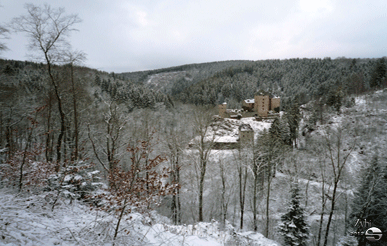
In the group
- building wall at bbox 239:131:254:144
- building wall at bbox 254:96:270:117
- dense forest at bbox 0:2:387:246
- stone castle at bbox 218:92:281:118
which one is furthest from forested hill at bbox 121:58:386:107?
building wall at bbox 239:131:254:144

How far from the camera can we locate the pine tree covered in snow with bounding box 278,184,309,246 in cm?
1115

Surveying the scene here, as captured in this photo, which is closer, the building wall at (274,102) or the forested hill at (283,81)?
the building wall at (274,102)

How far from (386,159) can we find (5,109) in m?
34.2

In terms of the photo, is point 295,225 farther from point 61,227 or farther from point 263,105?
point 263,105

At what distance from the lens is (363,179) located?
46.2 ft

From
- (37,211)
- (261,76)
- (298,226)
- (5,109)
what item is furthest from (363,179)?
(261,76)

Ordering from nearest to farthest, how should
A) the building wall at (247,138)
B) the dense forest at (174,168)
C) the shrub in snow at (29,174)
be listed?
1. the dense forest at (174,168)
2. the shrub in snow at (29,174)
3. the building wall at (247,138)

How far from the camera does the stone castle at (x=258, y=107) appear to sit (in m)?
60.8

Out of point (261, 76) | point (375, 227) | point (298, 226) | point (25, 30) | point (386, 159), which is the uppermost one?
point (261, 76)

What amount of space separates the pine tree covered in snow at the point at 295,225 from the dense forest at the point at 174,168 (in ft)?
0.22

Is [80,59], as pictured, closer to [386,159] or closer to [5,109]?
[5,109]
